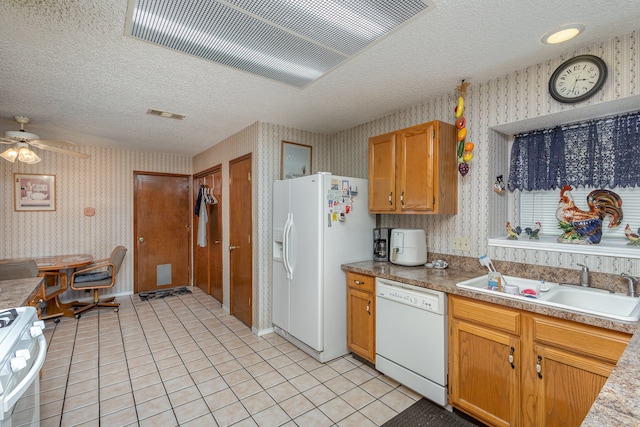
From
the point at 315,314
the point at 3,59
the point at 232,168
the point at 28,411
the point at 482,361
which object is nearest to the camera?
the point at 28,411

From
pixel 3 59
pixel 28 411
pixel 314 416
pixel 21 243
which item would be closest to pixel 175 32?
pixel 3 59

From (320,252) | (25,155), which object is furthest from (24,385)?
(25,155)

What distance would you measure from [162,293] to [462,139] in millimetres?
4921

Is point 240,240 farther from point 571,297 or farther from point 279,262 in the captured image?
point 571,297

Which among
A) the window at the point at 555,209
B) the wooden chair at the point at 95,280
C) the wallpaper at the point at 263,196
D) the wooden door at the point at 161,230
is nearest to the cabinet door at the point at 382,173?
the window at the point at 555,209

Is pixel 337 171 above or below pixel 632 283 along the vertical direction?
above

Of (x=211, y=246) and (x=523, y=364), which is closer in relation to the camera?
(x=523, y=364)

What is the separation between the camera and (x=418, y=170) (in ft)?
8.06

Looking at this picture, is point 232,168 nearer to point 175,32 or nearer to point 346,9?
point 175,32

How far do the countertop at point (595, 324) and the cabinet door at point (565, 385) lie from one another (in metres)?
0.21

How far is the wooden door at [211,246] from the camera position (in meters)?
4.40

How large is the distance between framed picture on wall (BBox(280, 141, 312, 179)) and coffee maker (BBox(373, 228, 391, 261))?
1.27 meters

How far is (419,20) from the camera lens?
1.61m

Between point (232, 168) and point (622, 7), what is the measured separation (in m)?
3.65
